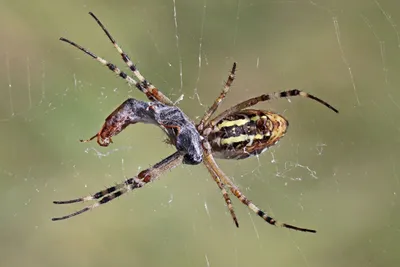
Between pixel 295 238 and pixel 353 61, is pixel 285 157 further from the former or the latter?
pixel 353 61

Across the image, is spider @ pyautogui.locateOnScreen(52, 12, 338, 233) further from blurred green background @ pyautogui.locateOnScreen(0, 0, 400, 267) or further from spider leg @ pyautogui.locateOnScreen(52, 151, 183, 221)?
blurred green background @ pyautogui.locateOnScreen(0, 0, 400, 267)

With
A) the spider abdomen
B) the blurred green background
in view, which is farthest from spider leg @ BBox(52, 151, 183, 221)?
the blurred green background

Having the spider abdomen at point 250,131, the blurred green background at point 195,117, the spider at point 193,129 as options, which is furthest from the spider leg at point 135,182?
the blurred green background at point 195,117

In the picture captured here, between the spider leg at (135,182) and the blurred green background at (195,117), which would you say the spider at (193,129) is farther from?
the blurred green background at (195,117)

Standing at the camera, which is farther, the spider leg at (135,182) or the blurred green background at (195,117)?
the blurred green background at (195,117)

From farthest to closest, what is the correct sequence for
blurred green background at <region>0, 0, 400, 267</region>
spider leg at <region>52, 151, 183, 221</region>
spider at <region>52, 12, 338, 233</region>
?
blurred green background at <region>0, 0, 400, 267</region> → spider leg at <region>52, 151, 183, 221</region> → spider at <region>52, 12, 338, 233</region>

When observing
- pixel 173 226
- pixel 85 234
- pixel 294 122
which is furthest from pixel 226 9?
pixel 85 234

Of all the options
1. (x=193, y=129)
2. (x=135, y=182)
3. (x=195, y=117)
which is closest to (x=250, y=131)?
(x=193, y=129)
